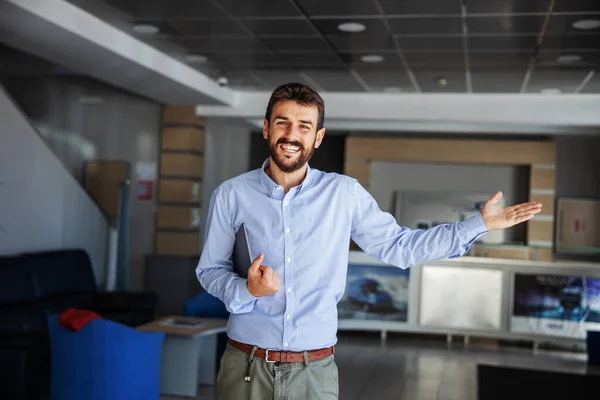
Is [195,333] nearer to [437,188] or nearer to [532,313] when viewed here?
[532,313]

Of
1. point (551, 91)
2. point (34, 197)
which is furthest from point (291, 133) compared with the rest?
point (551, 91)

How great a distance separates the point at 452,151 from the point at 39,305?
298 inches

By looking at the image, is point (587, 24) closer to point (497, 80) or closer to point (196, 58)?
point (497, 80)

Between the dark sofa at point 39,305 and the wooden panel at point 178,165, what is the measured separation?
2688mm

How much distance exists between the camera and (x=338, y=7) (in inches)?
227

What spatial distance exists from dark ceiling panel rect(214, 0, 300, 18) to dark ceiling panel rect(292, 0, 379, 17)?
135 millimetres

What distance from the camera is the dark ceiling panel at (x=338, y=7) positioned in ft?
18.4

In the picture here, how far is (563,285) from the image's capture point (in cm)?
851

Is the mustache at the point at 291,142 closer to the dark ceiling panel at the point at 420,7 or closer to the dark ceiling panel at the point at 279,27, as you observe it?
the dark ceiling panel at the point at 420,7

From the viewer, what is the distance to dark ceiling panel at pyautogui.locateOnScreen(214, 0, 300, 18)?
5.72 m

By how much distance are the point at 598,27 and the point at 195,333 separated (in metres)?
4.06

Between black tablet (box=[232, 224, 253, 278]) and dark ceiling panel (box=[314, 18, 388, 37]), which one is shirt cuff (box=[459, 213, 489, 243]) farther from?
dark ceiling panel (box=[314, 18, 388, 37])

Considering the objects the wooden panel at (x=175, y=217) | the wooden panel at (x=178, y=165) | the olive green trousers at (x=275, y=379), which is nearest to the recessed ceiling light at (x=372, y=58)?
the wooden panel at (x=178, y=165)

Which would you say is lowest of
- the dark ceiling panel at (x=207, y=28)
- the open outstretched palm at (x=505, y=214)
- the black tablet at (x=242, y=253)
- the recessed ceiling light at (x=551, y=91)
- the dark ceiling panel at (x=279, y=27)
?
the black tablet at (x=242, y=253)
